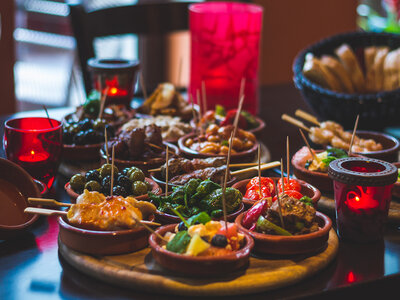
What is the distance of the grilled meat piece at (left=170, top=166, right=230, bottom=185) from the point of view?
1577 mm

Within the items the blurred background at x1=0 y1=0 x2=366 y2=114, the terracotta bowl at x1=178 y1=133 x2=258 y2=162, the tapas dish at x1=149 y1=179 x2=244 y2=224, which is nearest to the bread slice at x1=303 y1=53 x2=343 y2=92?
the terracotta bowl at x1=178 y1=133 x2=258 y2=162

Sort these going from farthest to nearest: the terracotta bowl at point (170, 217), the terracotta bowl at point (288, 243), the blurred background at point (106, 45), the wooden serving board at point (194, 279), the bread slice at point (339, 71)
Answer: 1. the blurred background at point (106, 45)
2. the bread slice at point (339, 71)
3. the terracotta bowl at point (170, 217)
4. the terracotta bowl at point (288, 243)
5. the wooden serving board at point (194, 279)

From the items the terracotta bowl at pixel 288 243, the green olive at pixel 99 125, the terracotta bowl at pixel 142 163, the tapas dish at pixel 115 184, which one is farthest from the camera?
the green olive at pixel 99 125

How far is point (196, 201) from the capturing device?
144 cm

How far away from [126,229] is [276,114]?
57.6 inches

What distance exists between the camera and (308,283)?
122 cm

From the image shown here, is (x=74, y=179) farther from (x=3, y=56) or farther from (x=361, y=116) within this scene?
(x=3, y=56)

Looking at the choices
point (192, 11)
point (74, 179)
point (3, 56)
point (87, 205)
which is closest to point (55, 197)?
point (74, 179)

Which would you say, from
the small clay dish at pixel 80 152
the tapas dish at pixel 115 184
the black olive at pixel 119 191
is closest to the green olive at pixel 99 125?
the small clay dish at pixel 80 152

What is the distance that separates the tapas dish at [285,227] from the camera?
1.27m

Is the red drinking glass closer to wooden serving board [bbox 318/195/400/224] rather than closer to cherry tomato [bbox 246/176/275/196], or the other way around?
cherry tomato [bbox 246/176/275/196]

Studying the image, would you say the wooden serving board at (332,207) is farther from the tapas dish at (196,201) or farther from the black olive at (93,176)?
the black olive at (93,176)

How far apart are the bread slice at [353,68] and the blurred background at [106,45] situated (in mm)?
1827

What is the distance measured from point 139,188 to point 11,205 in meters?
0.31
